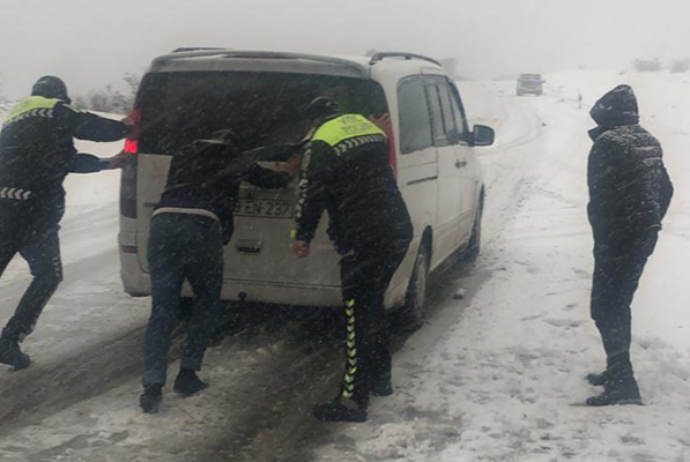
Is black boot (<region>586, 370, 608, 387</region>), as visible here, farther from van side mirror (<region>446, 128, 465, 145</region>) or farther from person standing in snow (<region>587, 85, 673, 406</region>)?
van side mirror (<region>446, 128, 465, 145</region>)

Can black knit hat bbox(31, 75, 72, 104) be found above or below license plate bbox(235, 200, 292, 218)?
above

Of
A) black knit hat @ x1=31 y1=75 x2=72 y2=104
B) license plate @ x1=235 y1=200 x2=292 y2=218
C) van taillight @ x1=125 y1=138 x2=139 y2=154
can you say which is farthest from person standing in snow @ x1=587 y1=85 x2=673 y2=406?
black knit hat @ x1=31 y1=75 x2=72 y2=104

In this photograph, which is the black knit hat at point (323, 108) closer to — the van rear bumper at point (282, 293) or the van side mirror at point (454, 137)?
the van rear bumper at point (282, 293)

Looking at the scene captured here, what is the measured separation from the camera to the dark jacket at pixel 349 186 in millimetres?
4621

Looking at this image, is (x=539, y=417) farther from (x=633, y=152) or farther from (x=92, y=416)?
(x=92, y=416)

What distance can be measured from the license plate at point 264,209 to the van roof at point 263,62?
2.96 feet

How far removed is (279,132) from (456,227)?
8.36 feet

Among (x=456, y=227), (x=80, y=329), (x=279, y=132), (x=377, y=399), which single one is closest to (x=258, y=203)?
(x=279, y=132)

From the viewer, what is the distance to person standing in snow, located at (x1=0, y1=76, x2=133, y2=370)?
538 cm

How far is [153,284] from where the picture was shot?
488cm

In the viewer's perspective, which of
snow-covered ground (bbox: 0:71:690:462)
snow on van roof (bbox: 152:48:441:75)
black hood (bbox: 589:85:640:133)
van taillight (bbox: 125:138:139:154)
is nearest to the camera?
snow-covered ground (bbox: 0:71:690:462)

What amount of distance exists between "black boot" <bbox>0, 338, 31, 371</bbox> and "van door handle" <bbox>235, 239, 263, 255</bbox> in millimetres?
1658

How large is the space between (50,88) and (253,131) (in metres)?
1.46

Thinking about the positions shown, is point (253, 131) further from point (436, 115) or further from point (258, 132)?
point (436, 115)
